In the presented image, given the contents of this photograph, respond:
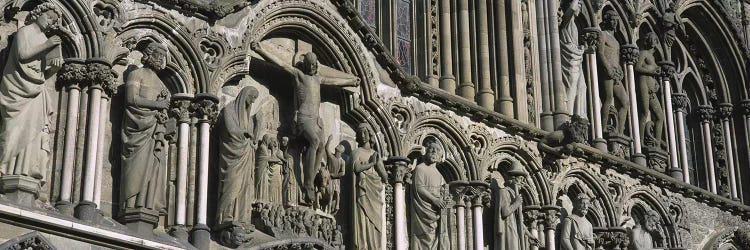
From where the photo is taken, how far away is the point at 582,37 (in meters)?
21.9

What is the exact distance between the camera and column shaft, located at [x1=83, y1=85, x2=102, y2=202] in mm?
13883

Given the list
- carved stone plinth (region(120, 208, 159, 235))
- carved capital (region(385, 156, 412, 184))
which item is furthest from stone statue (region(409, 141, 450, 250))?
carved stone plinth (region(120, 208, 159, 235))

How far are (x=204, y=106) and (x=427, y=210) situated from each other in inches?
129

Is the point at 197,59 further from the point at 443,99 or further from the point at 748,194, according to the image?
the point at 748,194

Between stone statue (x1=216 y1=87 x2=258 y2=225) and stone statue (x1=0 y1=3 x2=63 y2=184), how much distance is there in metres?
1.92

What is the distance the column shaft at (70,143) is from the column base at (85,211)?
0.38ft

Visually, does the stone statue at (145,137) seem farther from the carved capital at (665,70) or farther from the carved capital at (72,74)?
the carved capital at (665,70)

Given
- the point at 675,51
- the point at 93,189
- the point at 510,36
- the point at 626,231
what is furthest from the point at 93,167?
the point at 675,51

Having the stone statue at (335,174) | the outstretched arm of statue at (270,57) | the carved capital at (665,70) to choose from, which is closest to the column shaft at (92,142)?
the outstretched arm of statue at (270,57)

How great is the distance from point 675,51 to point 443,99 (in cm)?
728

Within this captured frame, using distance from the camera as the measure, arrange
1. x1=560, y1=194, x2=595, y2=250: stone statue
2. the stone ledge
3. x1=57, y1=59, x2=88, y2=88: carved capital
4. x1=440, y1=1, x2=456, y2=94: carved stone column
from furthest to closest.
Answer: x1=440, y1=1, x2=456, y2=94: carved stone column < x1=560, y1=194, x2=595, y2=250: stone statue < x1=57, y1=59, x2=88, y2=88: carved capital < the stone ledge

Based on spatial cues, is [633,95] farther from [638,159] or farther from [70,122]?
[70,122]

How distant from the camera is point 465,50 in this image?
19.6 metres

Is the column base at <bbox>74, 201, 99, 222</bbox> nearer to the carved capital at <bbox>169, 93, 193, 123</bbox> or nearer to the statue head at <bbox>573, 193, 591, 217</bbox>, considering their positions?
the carved capital at <bbox>169, 93, 193, 123</bbox>
